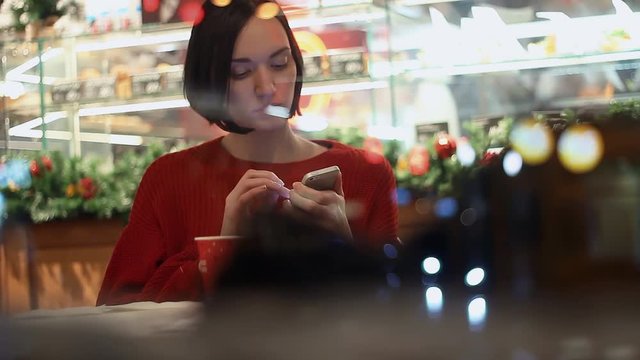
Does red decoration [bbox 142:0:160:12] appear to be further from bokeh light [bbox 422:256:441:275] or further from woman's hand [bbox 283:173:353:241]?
bokeh light [bbox 422:256:441:275]

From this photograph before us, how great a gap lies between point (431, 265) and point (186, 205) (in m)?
0.21

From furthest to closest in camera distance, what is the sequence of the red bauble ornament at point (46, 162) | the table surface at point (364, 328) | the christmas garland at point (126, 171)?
the red bauble ornament at point (46, 162)
the christmas garland at point (126, 171)
the table surface at point (364, 328)

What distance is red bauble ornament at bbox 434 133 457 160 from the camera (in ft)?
1.12

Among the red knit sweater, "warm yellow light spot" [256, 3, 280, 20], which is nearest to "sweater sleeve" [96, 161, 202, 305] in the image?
the red knit sweater

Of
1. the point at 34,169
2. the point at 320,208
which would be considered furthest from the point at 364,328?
the point at 34,169

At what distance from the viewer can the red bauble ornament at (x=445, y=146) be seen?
13.5 inches

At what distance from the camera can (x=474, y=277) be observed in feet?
0.75

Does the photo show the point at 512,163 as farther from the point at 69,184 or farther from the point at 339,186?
the point at 69,184

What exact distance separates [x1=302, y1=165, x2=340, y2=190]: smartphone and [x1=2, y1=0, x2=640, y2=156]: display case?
31 millimetres

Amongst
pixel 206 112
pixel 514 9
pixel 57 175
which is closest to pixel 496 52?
pixel 514 9

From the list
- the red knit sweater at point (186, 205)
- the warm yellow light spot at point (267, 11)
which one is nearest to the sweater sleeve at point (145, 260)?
the red knit sweater at point (186, 205)

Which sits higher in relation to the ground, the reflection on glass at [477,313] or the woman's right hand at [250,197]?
the woman's right hand at [250,197]

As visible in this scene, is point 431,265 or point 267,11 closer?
point 431,265

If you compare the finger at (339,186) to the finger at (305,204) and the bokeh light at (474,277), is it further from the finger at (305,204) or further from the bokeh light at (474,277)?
the bokeh light at (474,277)
